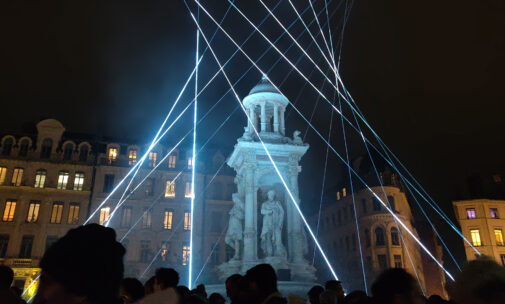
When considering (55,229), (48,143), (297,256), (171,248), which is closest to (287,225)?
(297,256)

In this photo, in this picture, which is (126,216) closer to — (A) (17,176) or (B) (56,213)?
(B) (56,213)

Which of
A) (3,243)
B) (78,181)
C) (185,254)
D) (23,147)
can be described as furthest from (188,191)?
(3,243)

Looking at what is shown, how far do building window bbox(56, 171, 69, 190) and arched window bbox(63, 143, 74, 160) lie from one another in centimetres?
194

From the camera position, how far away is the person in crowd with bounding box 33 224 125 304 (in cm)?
218

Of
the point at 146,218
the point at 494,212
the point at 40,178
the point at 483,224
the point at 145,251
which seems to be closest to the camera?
the point at 145,251

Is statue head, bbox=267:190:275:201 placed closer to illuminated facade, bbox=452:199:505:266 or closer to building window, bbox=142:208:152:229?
building window, bbox=142:208:152:229

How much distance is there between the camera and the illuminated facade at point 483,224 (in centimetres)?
5084

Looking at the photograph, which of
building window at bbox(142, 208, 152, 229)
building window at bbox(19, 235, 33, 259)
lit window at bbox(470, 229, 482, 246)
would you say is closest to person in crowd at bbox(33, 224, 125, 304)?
building window at bbox(142, 208, 152, 229)

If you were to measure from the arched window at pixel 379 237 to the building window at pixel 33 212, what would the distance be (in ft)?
134

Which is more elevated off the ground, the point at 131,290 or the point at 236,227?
the point at 236,227

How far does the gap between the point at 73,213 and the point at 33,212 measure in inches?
165

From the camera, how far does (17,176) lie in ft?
149

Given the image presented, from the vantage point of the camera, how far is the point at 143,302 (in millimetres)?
2615

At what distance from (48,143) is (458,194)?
5471 centimetres
